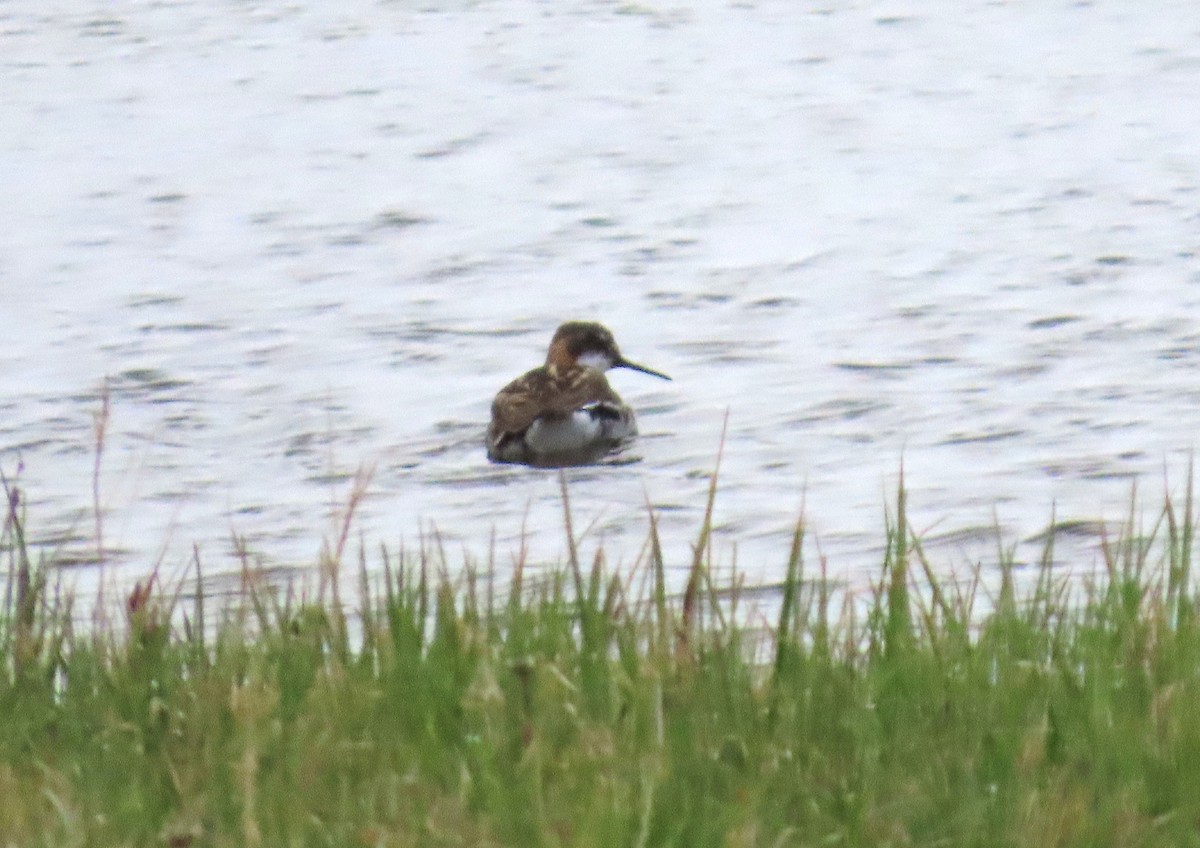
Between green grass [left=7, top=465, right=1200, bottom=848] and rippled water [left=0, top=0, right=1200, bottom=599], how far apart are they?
1197mm

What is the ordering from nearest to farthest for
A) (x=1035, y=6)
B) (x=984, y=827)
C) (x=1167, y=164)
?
1. (x=984, y=827)
2. (x=1167, y=164)
3. (x=1035, y=6)

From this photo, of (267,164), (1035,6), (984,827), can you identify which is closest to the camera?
(984,827)

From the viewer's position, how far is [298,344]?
1312 centimetres

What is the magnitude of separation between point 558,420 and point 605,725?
6670 millimetres

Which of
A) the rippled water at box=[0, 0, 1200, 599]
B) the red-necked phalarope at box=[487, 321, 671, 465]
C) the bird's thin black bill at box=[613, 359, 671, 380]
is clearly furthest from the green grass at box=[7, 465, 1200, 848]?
the bird's thin black bill at box=[613, 359, 671, 380]

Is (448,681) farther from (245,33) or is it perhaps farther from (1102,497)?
(245,33)

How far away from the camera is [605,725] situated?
4430 millimetres

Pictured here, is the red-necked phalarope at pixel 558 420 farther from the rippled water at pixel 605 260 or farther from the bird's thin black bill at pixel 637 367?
the bird's thin black bill at pixel 637 367

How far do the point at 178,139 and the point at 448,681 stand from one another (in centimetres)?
1468

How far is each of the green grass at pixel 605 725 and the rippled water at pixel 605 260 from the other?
1.20 meters

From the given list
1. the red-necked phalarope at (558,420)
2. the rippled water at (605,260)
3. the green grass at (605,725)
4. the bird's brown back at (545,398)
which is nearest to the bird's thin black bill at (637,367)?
the rippled water at (605,260)

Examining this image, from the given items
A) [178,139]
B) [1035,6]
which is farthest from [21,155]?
[1035,6]

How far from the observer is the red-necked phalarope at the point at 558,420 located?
1098 cm

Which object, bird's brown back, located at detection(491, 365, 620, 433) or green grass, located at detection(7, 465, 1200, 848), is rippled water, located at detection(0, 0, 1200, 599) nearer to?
bird's brown back, located at detection(491, 365, 620, 433)
